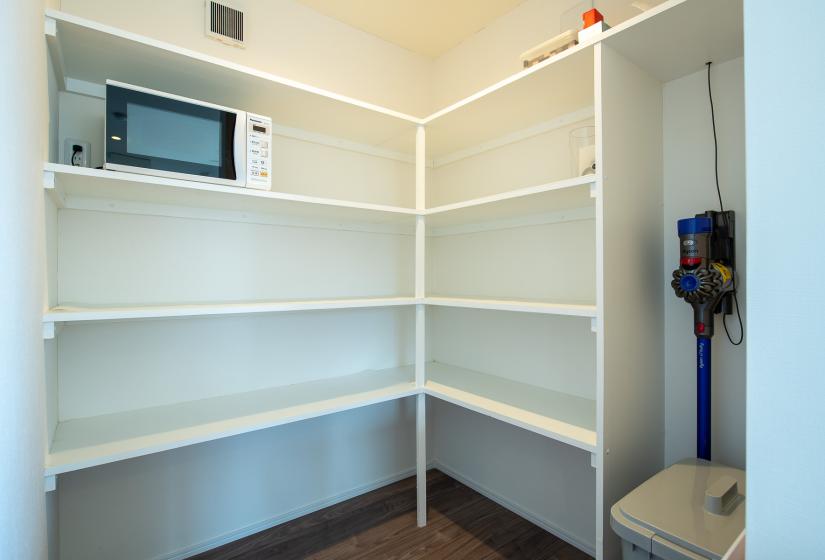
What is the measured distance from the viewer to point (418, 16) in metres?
2.20

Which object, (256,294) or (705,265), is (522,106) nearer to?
(705,265)

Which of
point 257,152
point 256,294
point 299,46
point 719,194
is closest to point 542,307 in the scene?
point 719,194

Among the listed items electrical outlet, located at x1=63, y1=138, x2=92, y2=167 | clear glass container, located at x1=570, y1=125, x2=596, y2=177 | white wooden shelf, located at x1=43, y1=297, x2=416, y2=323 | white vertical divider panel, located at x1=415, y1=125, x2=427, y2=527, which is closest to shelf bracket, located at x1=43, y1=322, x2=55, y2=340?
white wooden shelf, located at x1=43, y1=297, x2=416, y2=323

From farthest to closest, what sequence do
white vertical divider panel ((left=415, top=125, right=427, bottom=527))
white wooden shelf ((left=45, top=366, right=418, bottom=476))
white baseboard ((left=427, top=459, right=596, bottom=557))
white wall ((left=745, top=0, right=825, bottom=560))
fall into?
white vertical divider panel ((left=415, top=125, right=427, bottom=527)) < white baseboard ((left=427, top=459, right=596, bottom=557)) < white wooden shelf ((left=45, top=366, right=418, bottom=476)) < white wall ((left=745, top=0, right=825, bottom=560))

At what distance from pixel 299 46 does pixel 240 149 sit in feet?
3.19

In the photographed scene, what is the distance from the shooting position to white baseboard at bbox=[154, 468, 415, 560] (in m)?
1.78

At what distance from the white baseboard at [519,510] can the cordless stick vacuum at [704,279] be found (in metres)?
0.76

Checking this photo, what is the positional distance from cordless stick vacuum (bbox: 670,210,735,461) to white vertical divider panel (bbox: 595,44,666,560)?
0.15 metres

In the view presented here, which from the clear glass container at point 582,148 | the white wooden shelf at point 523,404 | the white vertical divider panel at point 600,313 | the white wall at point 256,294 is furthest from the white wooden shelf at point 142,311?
the clear glass container at point 582,148

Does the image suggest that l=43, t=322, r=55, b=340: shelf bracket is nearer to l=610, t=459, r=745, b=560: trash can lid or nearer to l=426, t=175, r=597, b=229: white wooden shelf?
l=426, t=175, r=597, b=229: white wooden shelf

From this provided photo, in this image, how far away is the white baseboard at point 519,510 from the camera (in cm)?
183

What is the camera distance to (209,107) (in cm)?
141

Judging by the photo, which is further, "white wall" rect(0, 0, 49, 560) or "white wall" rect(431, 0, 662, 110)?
"white wall" rect(431, 0, 662, 110)

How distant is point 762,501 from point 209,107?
171 cm
